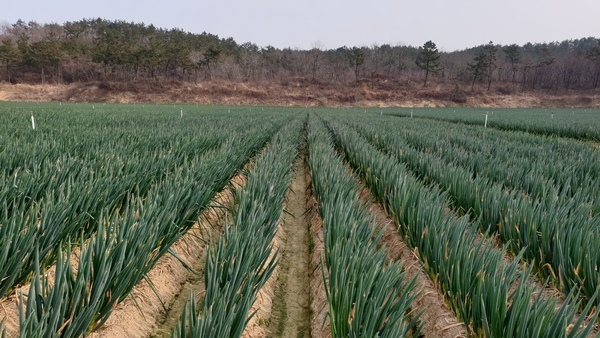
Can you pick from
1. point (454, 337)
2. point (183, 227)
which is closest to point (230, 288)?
point (454, 337)

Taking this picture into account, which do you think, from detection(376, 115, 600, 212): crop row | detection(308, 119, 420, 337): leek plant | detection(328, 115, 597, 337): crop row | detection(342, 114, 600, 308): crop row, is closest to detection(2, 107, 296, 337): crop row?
detection(308, 119, 420, 337): leek plant

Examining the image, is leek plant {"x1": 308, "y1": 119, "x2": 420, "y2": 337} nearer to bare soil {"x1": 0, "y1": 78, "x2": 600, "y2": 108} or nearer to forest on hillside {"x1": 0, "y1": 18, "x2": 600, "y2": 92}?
bare soil {"x1": 0, "y1": 78, "x2": 600, "y2": 108}

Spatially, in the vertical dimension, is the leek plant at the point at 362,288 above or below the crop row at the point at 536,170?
below

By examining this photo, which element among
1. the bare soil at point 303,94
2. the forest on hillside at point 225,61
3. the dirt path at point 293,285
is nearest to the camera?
the dirt path at point 293,285

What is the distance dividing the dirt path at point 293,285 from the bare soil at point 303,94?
46465 millimetres

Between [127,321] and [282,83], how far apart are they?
5473cm

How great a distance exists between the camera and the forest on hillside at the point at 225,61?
2079 inches

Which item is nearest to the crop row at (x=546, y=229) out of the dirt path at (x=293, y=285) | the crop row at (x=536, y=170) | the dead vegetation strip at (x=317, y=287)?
the crop row at (x=536, y=170)

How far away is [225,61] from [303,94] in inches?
887

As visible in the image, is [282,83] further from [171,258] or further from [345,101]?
[171,258]

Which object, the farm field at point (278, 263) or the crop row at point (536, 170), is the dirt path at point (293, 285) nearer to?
the farm field at point (278, 263)

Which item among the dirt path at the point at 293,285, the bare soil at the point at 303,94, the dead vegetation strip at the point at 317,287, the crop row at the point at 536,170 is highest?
the bare soil at the point at 303,94

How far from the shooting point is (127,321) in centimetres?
179

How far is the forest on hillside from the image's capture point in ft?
173
